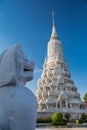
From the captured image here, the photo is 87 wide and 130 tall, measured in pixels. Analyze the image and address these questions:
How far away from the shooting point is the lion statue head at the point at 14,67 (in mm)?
9336

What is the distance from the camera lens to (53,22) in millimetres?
57094

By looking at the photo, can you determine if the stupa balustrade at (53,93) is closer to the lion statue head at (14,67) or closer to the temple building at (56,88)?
the temple building at (56,88)

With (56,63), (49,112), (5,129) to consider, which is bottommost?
(5,129)

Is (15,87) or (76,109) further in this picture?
(76,109)

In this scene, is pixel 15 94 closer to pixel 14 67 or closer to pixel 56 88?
pixel 14 67

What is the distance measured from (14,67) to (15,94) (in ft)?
3.48

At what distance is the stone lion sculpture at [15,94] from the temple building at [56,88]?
1310 inches

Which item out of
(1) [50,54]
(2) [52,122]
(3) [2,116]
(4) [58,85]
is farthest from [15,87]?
(1) [50,54]

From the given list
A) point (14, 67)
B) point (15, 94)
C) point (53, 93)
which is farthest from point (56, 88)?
point (15, 94)

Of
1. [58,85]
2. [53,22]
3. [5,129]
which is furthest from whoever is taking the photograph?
[53,22]

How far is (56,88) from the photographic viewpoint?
1861 inches

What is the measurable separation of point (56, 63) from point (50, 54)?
347cm

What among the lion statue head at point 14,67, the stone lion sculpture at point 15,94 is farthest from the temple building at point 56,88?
the stone lion sculpture at point 15,94

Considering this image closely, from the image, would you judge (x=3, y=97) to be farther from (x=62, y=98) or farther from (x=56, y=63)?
(x=56, y=63)
